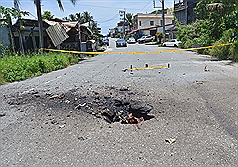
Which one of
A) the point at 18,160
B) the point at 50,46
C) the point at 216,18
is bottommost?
the point at 18,160

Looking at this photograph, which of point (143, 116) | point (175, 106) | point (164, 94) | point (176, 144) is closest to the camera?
point (176, 144)

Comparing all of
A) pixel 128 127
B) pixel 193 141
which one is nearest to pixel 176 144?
pixel 193 141

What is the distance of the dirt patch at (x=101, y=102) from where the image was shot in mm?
4738

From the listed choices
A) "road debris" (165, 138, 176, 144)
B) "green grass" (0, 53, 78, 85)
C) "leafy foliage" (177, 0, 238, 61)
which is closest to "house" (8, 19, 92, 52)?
"green grass" (0, 53, 78, 85)

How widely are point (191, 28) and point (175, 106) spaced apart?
2730cm

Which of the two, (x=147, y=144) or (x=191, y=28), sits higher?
(x=191, y=28)

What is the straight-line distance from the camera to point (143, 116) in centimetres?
476

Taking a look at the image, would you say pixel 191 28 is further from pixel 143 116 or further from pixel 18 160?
pixel 18 160

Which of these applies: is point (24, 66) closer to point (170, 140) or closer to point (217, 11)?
point (170, 140)

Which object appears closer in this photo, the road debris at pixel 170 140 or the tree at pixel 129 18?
the road debris at pixel 170 140

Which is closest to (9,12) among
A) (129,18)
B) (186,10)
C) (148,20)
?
(186,10)

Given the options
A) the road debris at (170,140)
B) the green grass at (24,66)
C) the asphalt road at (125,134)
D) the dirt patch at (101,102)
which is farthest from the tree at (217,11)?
the road debris at (170,140)

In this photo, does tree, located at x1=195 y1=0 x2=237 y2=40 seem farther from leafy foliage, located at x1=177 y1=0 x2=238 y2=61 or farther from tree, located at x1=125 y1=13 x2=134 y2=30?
tree, located at x1=125 y1=13 x2=134 y2=30

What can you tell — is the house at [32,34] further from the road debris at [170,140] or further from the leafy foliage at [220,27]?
the road debris at [170,140]
